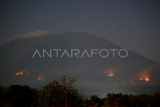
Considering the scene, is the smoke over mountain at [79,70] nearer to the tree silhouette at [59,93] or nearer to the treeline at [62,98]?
the treeline at [62,98]

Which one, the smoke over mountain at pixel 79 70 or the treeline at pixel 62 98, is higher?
the smoke over mountain at pixel 79 70

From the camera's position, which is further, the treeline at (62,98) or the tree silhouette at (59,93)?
the tree silhouette at (59,93)

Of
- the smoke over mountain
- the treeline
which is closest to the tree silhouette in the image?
the treeline

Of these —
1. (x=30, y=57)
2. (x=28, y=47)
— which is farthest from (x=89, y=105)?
(x=28, y=47)

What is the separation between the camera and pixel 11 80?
411 feet

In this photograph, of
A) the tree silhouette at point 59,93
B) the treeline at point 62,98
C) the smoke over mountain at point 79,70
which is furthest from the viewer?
the smoke over mountain at point 79,70

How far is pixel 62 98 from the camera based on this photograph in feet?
53.0

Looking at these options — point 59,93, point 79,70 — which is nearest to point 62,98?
point 59,93

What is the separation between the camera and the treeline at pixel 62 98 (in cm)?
1580

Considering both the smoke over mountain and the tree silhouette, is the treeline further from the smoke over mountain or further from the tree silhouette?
the smoke over mountain

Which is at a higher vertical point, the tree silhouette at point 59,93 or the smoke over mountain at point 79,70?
the smoke over mountain at point 79,70

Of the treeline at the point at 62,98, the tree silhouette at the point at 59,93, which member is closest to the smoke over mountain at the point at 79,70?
the treeline at the point at 62,98

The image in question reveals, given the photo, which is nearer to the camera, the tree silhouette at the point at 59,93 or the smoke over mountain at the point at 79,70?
the tree silhouette at the point at 59,93

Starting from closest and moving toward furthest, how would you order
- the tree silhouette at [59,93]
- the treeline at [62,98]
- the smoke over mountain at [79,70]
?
the treeline at [62,98]
the tree silhouette at [59,93]
the smoke over mountain at [79,70]
